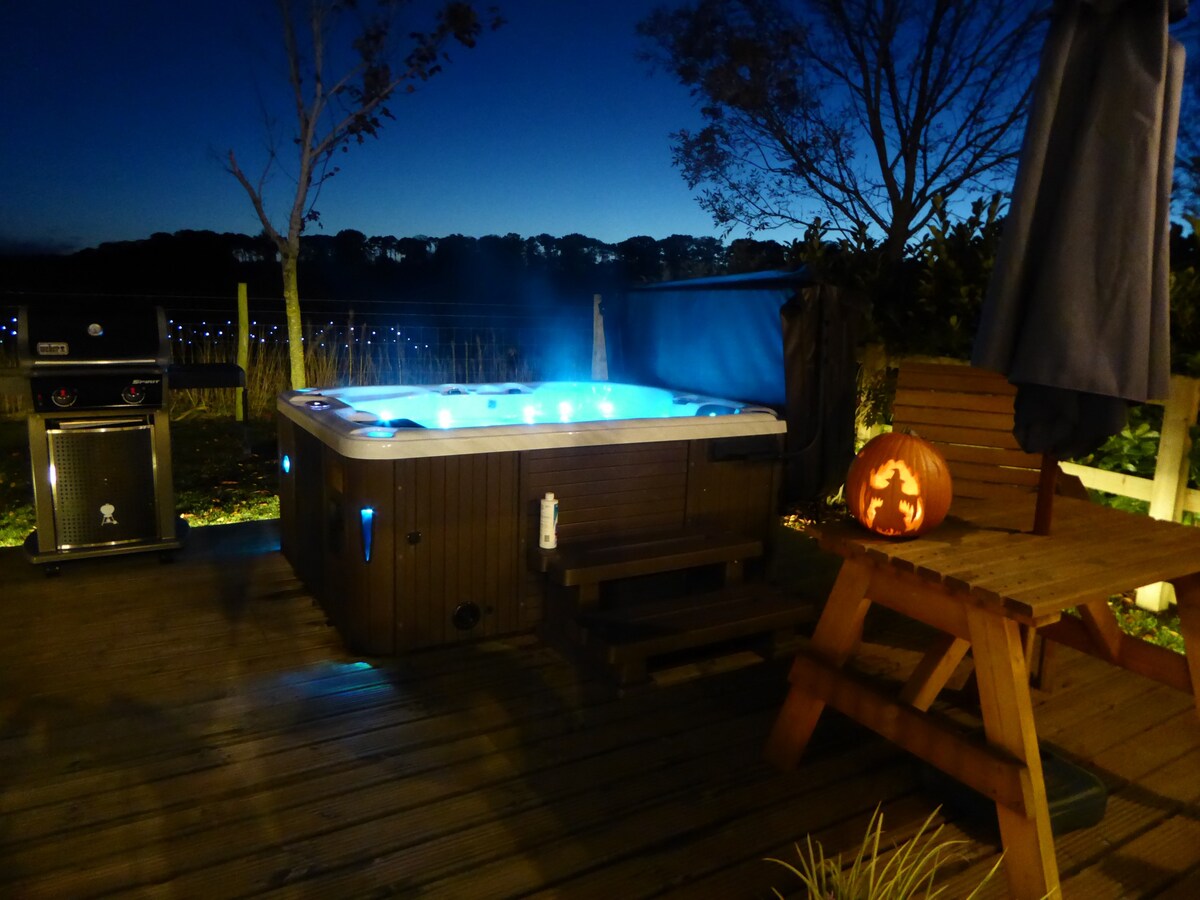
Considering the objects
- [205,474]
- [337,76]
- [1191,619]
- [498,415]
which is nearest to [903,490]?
[1191,619]

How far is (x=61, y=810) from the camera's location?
5.78ft

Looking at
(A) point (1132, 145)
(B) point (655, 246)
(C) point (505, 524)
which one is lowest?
(C) point (505, 524)

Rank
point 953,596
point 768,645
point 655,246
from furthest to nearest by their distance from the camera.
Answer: point 655,246 < point 768,645 < point 953,596

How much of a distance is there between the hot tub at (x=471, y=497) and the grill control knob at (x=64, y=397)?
2.51 feet

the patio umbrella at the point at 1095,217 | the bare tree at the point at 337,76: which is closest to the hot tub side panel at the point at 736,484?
the patio umbrella at the point at 1095,217

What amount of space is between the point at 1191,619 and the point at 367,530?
2288mm

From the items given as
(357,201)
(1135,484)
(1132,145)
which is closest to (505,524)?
(1132,145)

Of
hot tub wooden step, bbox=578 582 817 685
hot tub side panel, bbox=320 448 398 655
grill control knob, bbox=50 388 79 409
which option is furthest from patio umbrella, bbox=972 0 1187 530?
grill control knob, bbox=50 388 79 409

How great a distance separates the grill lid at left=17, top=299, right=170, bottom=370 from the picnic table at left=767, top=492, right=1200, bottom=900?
2.87m

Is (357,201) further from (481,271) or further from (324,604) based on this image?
(481,271)

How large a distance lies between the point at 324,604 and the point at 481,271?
18869 mm

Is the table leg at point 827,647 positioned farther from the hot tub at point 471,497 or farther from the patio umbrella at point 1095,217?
the hot tub at point 471,497

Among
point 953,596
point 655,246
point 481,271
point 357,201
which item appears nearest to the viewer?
point 953,596

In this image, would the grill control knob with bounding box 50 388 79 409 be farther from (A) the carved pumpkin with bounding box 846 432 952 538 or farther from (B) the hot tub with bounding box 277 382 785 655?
(A) the carved pumpkin with bounding box 846 432 952 538
